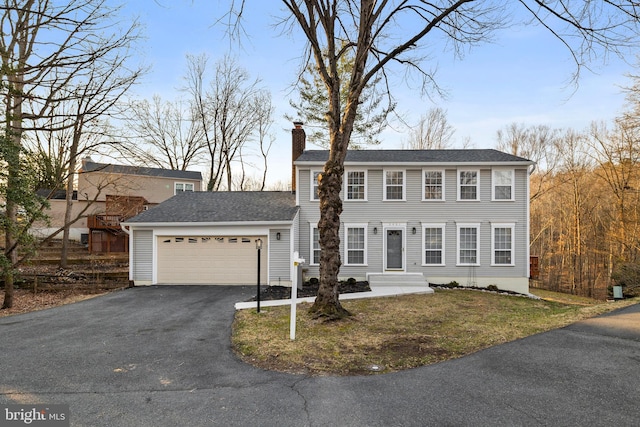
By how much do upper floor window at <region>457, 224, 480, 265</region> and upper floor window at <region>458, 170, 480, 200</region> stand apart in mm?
1281

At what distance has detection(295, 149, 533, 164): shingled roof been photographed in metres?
14.2

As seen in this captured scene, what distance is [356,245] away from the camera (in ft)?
47.4

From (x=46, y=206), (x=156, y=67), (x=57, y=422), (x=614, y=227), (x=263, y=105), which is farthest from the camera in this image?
(x=263, y=105)

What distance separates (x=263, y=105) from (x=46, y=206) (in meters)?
21.7

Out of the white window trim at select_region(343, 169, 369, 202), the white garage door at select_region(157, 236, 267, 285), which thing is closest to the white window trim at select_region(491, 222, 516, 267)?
the white window trim at select_region(343, 169, 369, 202)

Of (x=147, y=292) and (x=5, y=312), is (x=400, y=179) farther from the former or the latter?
(x=5, y=312)

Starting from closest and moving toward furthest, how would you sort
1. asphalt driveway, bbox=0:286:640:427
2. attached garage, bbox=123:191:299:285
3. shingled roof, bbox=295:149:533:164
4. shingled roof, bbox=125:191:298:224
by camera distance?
1. asphalt driveway, bbox=0:286:640:427
2. attached garage, bbox=123:191:299:285
3. shingled roof, bbox=125:191:298:224
4. shingled roof, bbox=295:149:533:164

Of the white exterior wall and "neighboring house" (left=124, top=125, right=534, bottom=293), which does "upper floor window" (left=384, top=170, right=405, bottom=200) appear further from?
the white exterior wall

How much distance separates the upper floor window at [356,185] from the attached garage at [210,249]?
9.21ft

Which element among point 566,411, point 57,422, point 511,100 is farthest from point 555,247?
point 57,422

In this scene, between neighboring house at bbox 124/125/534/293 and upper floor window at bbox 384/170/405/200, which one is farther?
upper floor window at bbox 384/170/405/200

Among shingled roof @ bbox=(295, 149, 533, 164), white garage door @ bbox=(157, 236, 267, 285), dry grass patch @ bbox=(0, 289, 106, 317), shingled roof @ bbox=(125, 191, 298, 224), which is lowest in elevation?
dry grass patch @ bbox=(0, 289, 106, 317)

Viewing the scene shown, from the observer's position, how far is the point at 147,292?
1195cm

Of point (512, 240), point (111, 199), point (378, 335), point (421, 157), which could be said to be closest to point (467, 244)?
point (512, 240)
